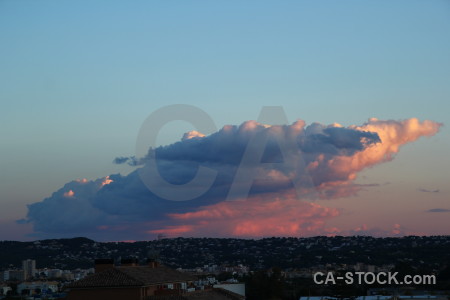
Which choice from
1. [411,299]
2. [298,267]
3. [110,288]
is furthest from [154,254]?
[298,267]

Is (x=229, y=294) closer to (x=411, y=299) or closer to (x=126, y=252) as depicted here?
(x=411, y=299)

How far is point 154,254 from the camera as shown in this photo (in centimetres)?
7319

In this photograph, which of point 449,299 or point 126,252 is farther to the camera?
point 126,252

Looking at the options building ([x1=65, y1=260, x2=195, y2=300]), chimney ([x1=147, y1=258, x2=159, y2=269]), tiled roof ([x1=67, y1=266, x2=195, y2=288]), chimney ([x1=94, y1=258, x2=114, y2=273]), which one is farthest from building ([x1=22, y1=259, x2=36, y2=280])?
building ([x1=65, y1=260, x2=195, y2=300])

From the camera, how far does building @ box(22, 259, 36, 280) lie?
19112 centimetres

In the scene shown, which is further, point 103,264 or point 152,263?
point 152,263

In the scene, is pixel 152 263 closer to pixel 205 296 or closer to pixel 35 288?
pixel 205 296

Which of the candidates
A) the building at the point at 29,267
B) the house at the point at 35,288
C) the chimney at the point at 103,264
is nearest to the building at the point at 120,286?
the chimney at the point at 103,264

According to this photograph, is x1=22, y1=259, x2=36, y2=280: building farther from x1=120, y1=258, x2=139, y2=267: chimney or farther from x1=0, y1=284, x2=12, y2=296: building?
x1=120, y1=258, x2=139, y2=267: chimney

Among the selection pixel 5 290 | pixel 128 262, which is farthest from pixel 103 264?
pixel 5 290

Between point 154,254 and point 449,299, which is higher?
point 154,254

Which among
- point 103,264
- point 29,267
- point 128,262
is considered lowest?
point 103,264

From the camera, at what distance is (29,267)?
636 feet

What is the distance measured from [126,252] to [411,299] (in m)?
130
